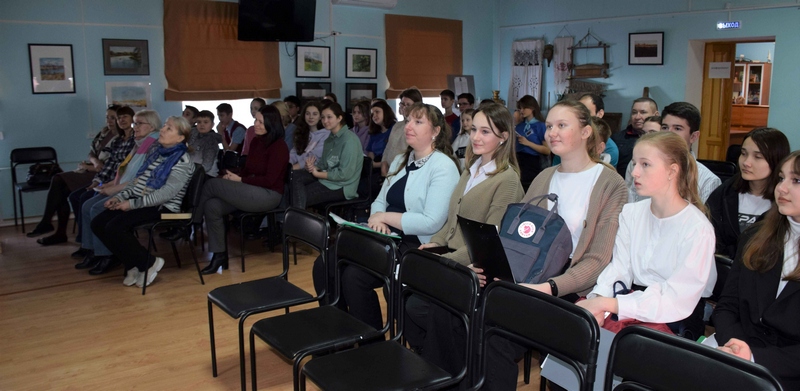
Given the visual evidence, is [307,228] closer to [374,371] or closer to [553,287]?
[374,371]

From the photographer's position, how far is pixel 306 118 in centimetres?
630

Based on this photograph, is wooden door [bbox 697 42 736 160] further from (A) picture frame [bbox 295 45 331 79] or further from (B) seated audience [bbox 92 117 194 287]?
(B) seated audience [bbox 92 117 194 287]

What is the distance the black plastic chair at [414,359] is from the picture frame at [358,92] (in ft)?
22.3

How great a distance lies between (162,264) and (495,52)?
752 centimetres

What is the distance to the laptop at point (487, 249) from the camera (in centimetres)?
242

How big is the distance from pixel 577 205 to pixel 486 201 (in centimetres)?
50

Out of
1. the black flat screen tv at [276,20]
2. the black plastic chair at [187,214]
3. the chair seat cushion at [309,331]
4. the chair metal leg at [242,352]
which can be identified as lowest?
the chair metal leg at [242,352]

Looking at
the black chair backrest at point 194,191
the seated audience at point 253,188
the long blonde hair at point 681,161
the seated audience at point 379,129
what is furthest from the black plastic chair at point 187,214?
the long blonde hair at point 681,161

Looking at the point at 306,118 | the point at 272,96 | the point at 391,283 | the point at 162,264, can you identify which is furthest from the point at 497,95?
the point at 391,283

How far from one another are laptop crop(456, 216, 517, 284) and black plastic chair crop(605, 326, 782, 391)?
2.27 feet

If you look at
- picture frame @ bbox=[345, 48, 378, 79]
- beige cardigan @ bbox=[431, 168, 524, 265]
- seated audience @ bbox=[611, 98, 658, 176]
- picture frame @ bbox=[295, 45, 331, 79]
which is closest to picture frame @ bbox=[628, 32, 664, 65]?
picture frame @ bbox=[345, 48, 378, 79]

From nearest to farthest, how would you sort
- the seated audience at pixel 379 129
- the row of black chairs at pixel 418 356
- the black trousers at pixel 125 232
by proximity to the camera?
1. the row of black chairs at pixel 418 356
2. the black trousers at pixel 125 232
3. the seated audience at pixel 379 129

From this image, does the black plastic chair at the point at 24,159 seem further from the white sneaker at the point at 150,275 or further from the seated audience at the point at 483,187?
the seated audience at the point at 483,187

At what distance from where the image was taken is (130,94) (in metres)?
7.42
